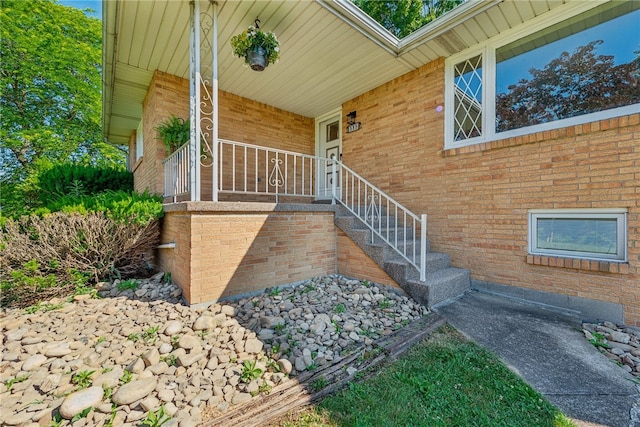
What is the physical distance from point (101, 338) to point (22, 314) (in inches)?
53.7

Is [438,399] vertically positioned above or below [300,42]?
below

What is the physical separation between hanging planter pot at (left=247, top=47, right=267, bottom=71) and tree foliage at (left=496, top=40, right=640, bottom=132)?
11.2ft

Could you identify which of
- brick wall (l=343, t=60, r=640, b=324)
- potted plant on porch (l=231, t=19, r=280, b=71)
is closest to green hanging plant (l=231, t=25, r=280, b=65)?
potted plant on porch (l=231, t=19, r=280, b=71)

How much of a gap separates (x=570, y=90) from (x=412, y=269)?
3033 mm

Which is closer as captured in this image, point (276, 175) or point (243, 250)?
point (243, 250)

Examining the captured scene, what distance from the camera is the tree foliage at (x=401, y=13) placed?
9.31 m

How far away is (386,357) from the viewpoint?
236 centimetres

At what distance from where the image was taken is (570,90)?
11.1 ft

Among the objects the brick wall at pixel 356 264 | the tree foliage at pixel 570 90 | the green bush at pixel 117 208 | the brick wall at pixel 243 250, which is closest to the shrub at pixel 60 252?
the green bush at pixel 117 208

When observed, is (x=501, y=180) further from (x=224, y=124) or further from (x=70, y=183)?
(x=70, y=183)

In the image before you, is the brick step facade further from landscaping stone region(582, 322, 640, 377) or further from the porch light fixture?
the porch light fixture

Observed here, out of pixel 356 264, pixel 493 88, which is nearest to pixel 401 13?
pixel 493 88

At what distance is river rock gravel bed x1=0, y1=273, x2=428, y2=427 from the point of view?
175cm

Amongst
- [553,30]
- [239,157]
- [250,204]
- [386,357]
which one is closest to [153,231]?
[250,204]
